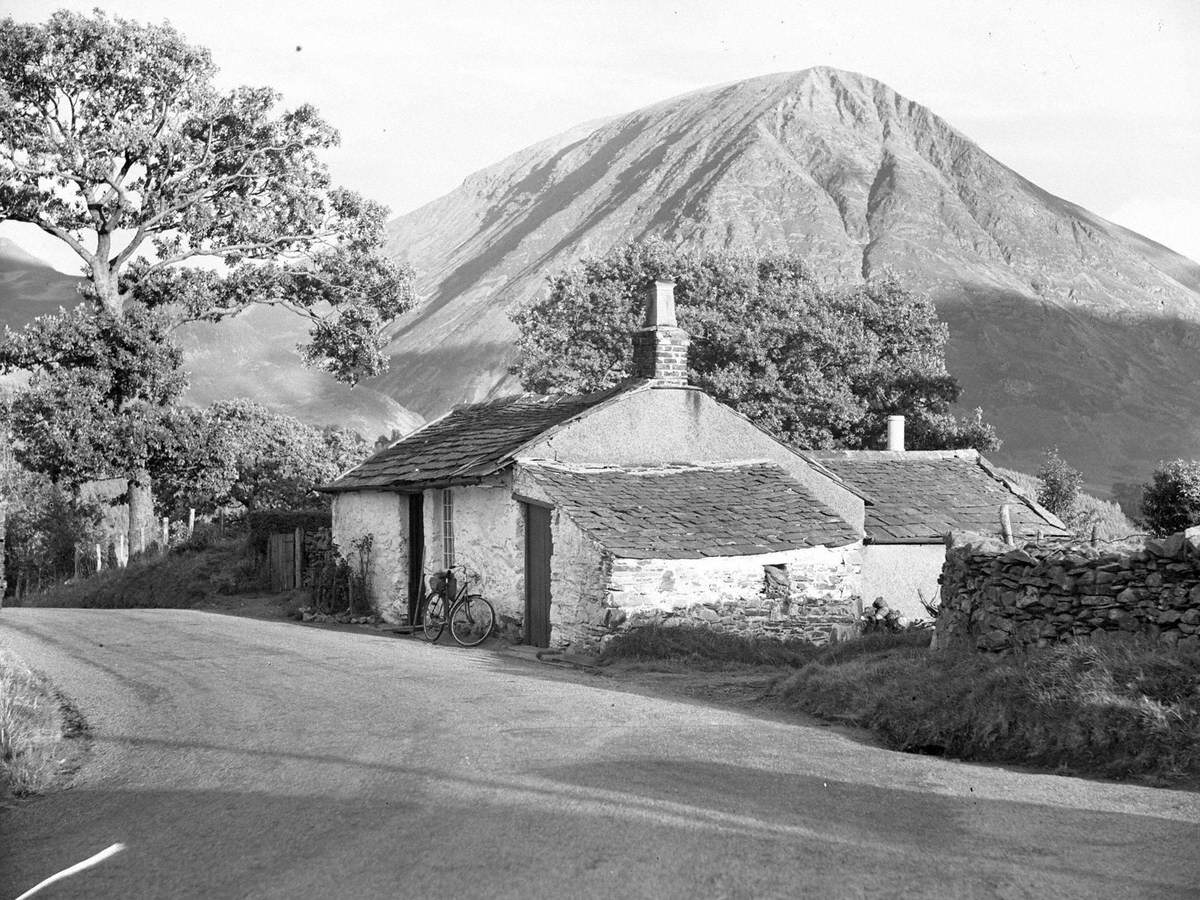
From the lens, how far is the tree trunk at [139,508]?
115 ft

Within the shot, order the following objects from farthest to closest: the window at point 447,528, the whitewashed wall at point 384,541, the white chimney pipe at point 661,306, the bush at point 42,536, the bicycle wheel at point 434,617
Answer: the bush at point 42,536 < the whitewashed wall at point 384,541 < the white chimney pipe at point 661,306 < the window at point 447,528 < the bicycle wheel at point 434,617

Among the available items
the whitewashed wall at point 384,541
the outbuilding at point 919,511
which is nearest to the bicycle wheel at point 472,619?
the whitewashed wall at point 384,541

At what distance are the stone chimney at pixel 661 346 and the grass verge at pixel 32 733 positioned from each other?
1285cm

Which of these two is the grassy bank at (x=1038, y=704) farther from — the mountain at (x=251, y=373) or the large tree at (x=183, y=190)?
the mountain at (x=251, y=373)

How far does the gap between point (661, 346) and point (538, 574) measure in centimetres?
539

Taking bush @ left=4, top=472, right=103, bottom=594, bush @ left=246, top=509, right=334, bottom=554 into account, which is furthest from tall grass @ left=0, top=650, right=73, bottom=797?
bush @ left=4, top=472, right=103, bottom=594

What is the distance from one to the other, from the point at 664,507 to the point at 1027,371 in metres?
178

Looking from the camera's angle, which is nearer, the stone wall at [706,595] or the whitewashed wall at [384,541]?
the stone wall at [706,595]

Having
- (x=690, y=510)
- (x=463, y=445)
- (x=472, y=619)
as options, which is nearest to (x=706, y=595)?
(x=690, y=510)

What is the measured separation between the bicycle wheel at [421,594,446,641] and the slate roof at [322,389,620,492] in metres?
2.06

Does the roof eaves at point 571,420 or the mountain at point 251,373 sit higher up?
the mountain at point 251,373

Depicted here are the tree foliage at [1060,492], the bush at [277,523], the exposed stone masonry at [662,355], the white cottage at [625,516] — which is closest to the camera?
the white cottage at [625,516]

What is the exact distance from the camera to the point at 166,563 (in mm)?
35656

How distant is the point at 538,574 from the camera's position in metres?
21.2
